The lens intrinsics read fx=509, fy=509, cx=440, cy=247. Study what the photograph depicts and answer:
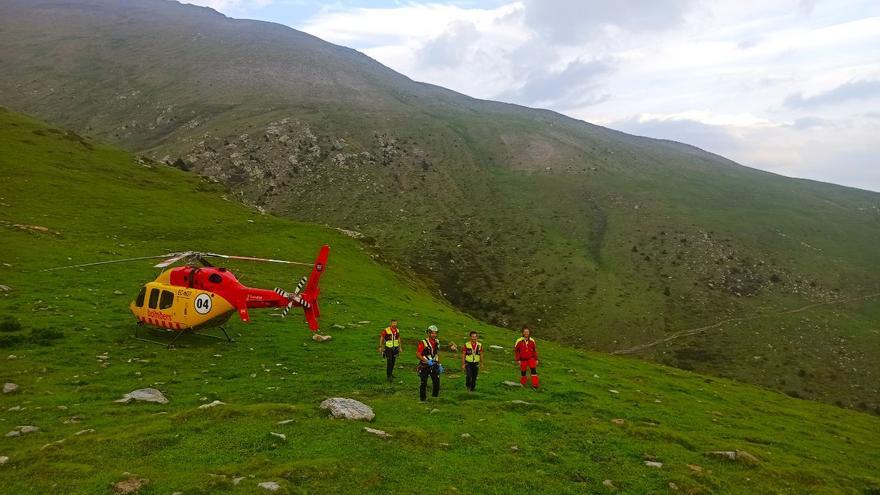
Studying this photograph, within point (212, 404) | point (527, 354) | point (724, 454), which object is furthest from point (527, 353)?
point (212, 404)

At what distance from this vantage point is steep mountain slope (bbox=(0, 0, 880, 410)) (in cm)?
9369

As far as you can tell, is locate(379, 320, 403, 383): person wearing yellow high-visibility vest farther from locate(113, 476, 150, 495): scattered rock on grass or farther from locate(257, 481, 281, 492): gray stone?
locate(113, 476, 150, 495): scattered rock on grass

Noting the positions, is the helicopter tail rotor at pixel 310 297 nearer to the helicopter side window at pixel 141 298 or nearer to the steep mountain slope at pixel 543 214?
the helicopter side window at pixel 141 298

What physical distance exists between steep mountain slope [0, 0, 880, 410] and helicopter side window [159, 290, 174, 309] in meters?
50.1

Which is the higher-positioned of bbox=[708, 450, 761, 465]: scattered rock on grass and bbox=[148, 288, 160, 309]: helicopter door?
bbox=[148, 288, 160, 309]: helicopter door

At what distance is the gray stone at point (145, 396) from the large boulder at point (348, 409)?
5.75 m

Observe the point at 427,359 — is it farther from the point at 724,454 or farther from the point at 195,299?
the point at 195,299

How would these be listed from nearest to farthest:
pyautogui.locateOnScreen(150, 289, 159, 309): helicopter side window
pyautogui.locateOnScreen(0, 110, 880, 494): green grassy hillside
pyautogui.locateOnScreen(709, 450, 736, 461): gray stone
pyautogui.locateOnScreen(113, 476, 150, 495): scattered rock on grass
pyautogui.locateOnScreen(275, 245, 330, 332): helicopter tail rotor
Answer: pyautogui.locateOnScreen(113, 476, 150, 495): scattered rock on grass
pyautogui.locateOnScreen(0, 110, 880, 494): green grassy hillside
pyautogui.locateOnScreen(709, 450, 736, 461): gray stone
pyautogui.locateOnScreen(150, 289, 159, 309): helicopter side window
pyautogui.locateOnScreen(275, 245, 330, 332): helicopter tail rotor

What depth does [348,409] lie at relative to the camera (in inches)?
669

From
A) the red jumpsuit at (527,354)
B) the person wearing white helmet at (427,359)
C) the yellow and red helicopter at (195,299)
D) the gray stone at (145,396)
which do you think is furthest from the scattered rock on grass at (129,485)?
the red jumpsuit at (527,354)

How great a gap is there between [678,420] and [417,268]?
88627 mm

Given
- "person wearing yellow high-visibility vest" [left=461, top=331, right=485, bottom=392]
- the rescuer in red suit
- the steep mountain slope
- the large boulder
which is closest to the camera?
the large boulder

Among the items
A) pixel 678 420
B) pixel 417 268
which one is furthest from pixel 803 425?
pixel 417 268

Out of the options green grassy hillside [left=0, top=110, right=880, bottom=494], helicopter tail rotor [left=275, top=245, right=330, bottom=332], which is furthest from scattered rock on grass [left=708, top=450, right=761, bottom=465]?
helicopter tail rotor [left=275, top=245, right=330, bottom=332]
